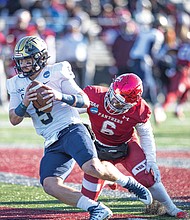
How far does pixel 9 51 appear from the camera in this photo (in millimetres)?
15070

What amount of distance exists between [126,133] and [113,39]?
1172 cm

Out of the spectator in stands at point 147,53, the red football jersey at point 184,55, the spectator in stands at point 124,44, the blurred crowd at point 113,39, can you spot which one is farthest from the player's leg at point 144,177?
the spectator in stands at point 124,44

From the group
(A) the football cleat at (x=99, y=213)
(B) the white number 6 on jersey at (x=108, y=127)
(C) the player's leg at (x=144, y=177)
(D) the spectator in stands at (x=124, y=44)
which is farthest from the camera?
(D) the spectator in stands at (x=124, y=44)

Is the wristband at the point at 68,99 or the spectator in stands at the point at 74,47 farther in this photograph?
the spectator in stands at the point at 74,47

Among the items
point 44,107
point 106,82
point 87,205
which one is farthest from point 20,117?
point 106,82

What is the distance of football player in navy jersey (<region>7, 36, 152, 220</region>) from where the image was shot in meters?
4.96

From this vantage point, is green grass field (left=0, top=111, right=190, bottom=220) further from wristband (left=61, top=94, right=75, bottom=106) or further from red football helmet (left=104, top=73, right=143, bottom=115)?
wristband (left=61, top=94, right=75, bottom=106)

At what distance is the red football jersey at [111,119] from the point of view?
5.54 m

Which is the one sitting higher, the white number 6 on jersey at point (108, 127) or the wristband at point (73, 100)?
the wristband at point (73, 100)

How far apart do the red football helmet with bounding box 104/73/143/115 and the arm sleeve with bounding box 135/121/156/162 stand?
0.19m

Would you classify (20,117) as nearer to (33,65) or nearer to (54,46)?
(33,65)

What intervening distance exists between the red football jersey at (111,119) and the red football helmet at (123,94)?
0.23ft

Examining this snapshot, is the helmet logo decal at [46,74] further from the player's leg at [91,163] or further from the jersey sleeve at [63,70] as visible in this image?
A: the player's leg at [91,163]

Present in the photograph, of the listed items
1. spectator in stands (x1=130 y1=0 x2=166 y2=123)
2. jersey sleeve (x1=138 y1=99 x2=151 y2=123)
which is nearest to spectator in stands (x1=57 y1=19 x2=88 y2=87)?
spectator in stands (x1=130 y1=0 x2=166 y2=123)
